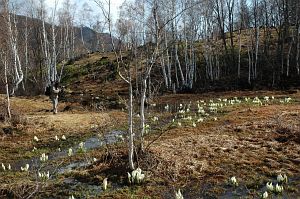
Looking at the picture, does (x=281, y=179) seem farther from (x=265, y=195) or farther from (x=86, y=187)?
(x=86, y=187)

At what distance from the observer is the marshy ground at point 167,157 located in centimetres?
1106

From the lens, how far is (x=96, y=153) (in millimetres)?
15422

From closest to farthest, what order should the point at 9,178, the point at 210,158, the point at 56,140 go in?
the point at 9,178
the point at 210,158
the point at 56,140

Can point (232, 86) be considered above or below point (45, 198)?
above

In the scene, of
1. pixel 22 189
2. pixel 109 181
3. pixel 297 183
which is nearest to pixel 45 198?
pixel 22 189

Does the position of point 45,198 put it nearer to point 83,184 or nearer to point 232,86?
point 83,184

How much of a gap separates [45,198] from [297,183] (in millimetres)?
6841

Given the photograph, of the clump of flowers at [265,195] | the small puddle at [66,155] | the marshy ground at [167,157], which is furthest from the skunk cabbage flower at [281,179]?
the small puddle at [66,155]

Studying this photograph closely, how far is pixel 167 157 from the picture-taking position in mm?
13250

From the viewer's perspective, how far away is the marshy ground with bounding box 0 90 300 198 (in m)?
11.1

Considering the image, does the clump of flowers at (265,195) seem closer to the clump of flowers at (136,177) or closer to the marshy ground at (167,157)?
the marshy ground at (167,157)

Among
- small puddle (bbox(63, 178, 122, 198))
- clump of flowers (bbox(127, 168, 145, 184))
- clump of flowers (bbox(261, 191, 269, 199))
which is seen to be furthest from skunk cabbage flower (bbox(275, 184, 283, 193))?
small puddle (bbox(63, 178, 122, 198))

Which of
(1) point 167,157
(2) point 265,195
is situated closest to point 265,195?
(2) point 265,195

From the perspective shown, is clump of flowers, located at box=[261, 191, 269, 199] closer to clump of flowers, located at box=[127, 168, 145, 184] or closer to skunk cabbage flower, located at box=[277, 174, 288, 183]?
skunk cabbage flower, located at box=[277, 174, 288, 183]
